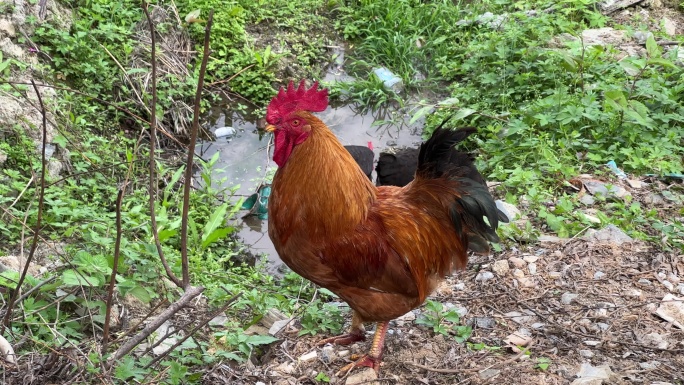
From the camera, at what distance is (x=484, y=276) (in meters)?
4.63

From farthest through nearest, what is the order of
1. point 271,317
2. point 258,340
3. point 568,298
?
point 568,298, point 271,317, point 258,340

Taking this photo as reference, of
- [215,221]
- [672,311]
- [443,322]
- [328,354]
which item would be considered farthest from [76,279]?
[672,311]

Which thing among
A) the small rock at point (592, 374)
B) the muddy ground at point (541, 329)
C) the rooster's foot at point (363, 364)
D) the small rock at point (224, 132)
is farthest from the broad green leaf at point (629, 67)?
the rooster's foot at point (363, 364)

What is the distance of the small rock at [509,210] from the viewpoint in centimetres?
512

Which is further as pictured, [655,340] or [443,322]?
[443,322]

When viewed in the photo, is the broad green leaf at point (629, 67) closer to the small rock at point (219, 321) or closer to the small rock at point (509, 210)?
the small rock at point (509, 210)

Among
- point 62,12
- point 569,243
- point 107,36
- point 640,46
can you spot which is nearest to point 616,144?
point 569,243

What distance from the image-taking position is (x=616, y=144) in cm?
583

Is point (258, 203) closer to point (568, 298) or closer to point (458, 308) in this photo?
point (458, 308)

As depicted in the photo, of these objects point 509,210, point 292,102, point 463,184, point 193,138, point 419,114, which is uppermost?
point 193,138

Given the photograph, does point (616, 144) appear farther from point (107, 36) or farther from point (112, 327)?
point (107, 36)

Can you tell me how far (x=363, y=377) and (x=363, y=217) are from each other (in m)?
0.87

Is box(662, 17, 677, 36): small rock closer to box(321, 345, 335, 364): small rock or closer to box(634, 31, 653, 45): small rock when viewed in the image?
box(634, 31, 653, 45): small rock

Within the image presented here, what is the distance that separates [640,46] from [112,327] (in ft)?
20.0
